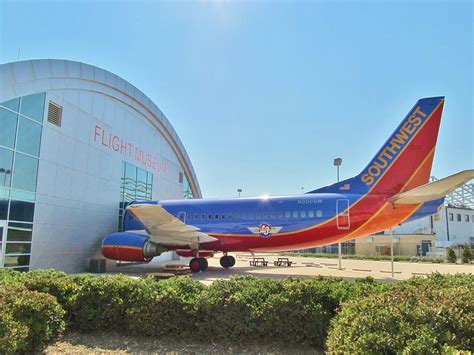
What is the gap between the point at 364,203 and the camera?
15938mm

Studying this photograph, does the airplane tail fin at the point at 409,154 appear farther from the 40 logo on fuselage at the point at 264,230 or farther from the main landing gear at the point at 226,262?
the main landing gear at the point at 226,262

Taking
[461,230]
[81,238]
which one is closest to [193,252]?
[81,238]

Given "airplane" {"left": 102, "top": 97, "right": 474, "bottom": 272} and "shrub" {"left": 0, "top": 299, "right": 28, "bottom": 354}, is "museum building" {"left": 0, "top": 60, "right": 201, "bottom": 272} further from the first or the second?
"shrub" {"left": 0, "top": 299, "right": 28, "bottom": 354}

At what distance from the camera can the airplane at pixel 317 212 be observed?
51.0 feet

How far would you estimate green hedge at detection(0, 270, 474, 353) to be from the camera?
13.6ft

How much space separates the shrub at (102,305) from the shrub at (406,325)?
4.03 meters

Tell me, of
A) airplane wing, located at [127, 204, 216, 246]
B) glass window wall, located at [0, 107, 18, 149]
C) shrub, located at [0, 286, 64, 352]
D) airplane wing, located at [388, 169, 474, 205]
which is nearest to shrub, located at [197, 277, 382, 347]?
shrub, located at [0, 286, 64, 352]

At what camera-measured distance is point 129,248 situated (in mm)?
17812

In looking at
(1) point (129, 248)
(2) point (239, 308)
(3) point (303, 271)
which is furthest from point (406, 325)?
(3) point (303, 271)

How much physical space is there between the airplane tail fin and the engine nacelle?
1089 cm

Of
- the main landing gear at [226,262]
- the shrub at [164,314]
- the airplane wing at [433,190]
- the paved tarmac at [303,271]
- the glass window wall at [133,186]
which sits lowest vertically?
the paved tarmac at [303,271]

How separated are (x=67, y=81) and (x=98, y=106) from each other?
8.73 feet

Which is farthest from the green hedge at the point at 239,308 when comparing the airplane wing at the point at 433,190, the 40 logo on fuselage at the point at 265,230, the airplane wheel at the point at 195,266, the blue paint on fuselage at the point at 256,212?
the airplane wheel at the point at 195,266

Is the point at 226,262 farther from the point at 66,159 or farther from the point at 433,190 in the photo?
the point at 433,190
